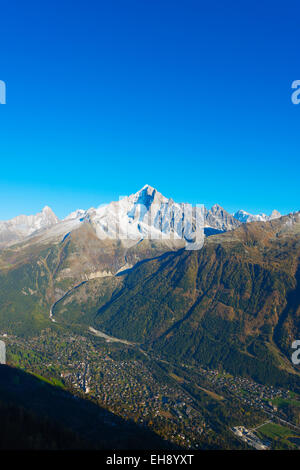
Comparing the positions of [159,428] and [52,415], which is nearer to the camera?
[52,415]
